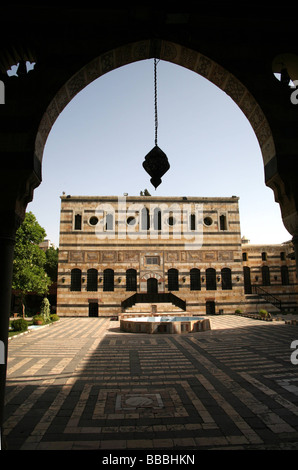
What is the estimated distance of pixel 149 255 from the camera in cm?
2500

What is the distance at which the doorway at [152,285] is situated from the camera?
24.7m

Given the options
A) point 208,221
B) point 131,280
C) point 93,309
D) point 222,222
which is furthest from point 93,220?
point 222,222

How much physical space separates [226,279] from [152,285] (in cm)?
639

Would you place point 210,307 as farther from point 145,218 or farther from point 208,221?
point 145,218

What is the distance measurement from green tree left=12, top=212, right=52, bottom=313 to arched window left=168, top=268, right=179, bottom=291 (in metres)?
9.79

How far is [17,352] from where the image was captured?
10.2 meters

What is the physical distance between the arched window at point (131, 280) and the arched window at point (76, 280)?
12.8ft

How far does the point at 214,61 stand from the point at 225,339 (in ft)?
36.4

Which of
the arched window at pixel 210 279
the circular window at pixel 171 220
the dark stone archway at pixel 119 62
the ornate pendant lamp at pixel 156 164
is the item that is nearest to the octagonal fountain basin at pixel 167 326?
the arched window at pixel 210 279

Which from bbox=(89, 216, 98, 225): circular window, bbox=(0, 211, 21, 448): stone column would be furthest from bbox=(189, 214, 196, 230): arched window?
bbox=(0, 211, 21, 448): stone column

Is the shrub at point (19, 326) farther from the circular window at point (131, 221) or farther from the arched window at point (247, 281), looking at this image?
the arched window at point (247, 281)

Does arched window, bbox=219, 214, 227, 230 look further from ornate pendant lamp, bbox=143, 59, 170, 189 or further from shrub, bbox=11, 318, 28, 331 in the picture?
ornate pendant lamp, bbox=143, 59, 170, 189

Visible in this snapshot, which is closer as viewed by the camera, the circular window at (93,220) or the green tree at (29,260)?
the green tree at (29,260)
